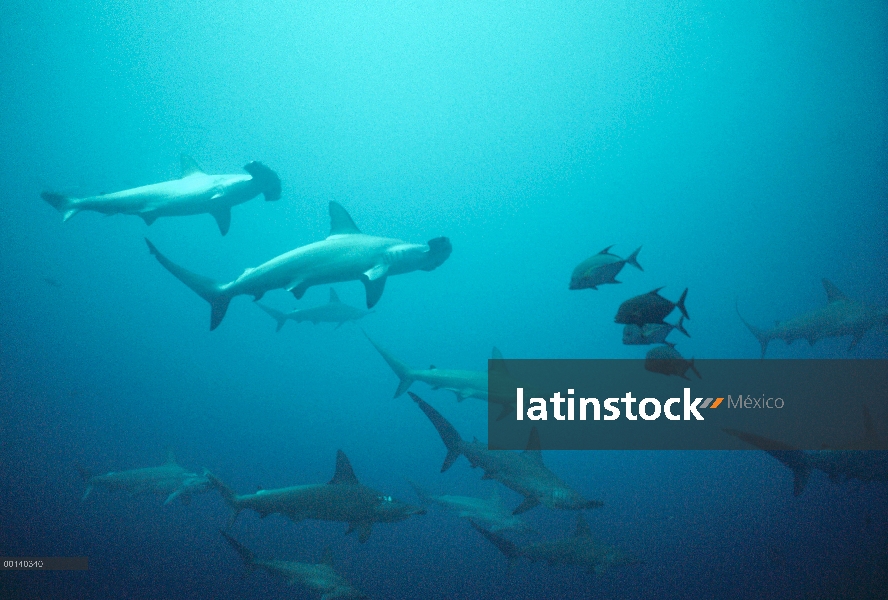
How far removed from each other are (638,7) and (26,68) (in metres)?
31.5

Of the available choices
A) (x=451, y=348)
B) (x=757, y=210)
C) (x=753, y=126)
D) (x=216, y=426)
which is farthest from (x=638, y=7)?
(x=216, y=426)

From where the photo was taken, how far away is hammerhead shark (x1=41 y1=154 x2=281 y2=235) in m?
5.38

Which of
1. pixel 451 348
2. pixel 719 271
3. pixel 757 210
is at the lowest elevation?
pixel 451 348

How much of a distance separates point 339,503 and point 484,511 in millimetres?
3131

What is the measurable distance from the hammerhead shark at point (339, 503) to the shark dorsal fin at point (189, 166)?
4.27 meters

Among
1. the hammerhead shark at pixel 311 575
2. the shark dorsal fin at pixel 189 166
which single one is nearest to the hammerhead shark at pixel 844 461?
the hammerhead shark at pixel 311 575

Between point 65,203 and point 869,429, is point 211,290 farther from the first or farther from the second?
point 869,429

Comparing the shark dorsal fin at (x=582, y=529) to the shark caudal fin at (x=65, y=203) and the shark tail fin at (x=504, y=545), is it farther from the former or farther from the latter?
the shark caudal fin at (x=65, y=203)

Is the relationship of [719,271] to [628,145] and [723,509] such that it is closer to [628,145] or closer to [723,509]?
[628,145]

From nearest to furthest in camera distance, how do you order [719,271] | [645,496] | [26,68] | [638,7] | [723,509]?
1. [723,509]
2. [645,496]
3. [638,7]
4. [26,68]
5. [719,271]

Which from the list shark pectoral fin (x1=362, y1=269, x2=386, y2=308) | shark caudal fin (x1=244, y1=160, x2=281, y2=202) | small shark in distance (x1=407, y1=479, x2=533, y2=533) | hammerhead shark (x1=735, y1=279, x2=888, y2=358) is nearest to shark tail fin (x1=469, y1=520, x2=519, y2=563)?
small shark in distance (x1=407, y1=479, x2=533, y2=533)

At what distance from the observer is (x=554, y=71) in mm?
26938

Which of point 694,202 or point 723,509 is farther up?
point 694,202

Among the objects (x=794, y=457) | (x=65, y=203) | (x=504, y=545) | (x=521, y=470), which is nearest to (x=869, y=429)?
(x=794, y=457)
